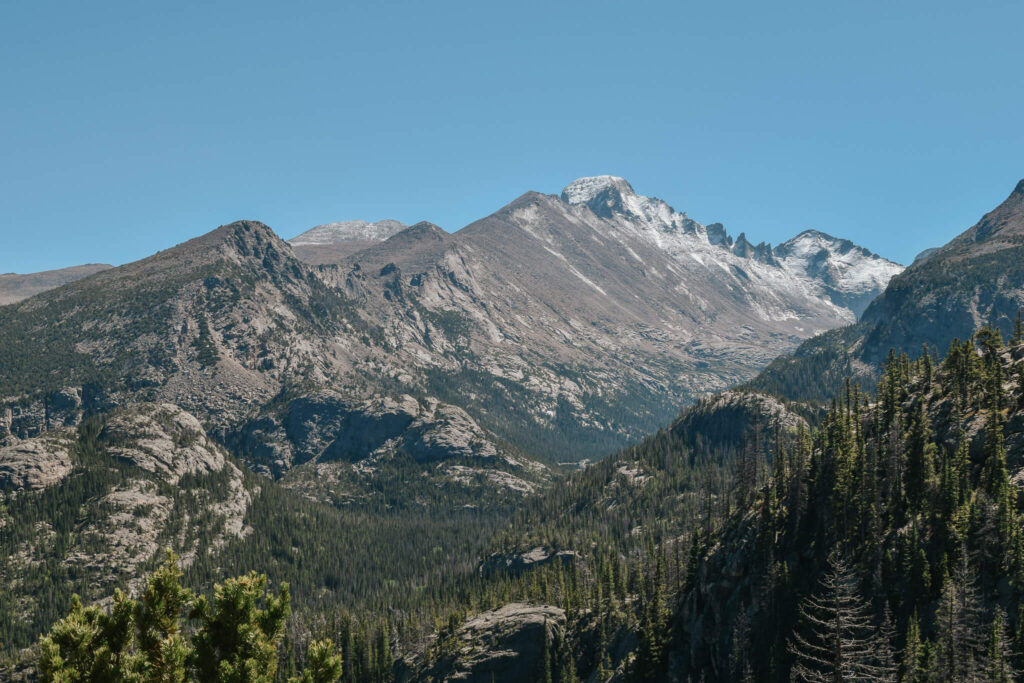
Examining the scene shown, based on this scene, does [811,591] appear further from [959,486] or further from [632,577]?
[632,577]

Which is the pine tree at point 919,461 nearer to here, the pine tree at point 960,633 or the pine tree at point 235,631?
the pine tree at point 960,633

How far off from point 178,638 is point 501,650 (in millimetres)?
145245

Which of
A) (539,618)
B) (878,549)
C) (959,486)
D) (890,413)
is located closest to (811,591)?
(878,549)

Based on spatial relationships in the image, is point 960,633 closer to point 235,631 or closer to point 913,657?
point 913,657

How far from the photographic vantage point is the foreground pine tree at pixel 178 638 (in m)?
31.5

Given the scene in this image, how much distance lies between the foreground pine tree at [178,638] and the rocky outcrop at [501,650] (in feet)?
458

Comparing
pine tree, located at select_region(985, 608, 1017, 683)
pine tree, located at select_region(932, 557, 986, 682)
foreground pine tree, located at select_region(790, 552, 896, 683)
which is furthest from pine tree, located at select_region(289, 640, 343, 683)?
pine tree, located at select_region(985, 608, 1017, 683)

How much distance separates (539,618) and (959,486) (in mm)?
96710

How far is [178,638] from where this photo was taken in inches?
1299

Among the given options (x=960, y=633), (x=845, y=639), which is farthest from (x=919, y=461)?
(x=845, y=639)

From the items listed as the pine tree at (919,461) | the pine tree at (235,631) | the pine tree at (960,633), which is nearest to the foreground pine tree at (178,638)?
the pine tree at (235,631)

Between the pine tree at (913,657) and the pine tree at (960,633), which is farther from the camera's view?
the pine tree at (913,657)

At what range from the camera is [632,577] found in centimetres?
19675

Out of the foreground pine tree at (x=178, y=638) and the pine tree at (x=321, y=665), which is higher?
the foreground pine tree at (x=178, y=638)
